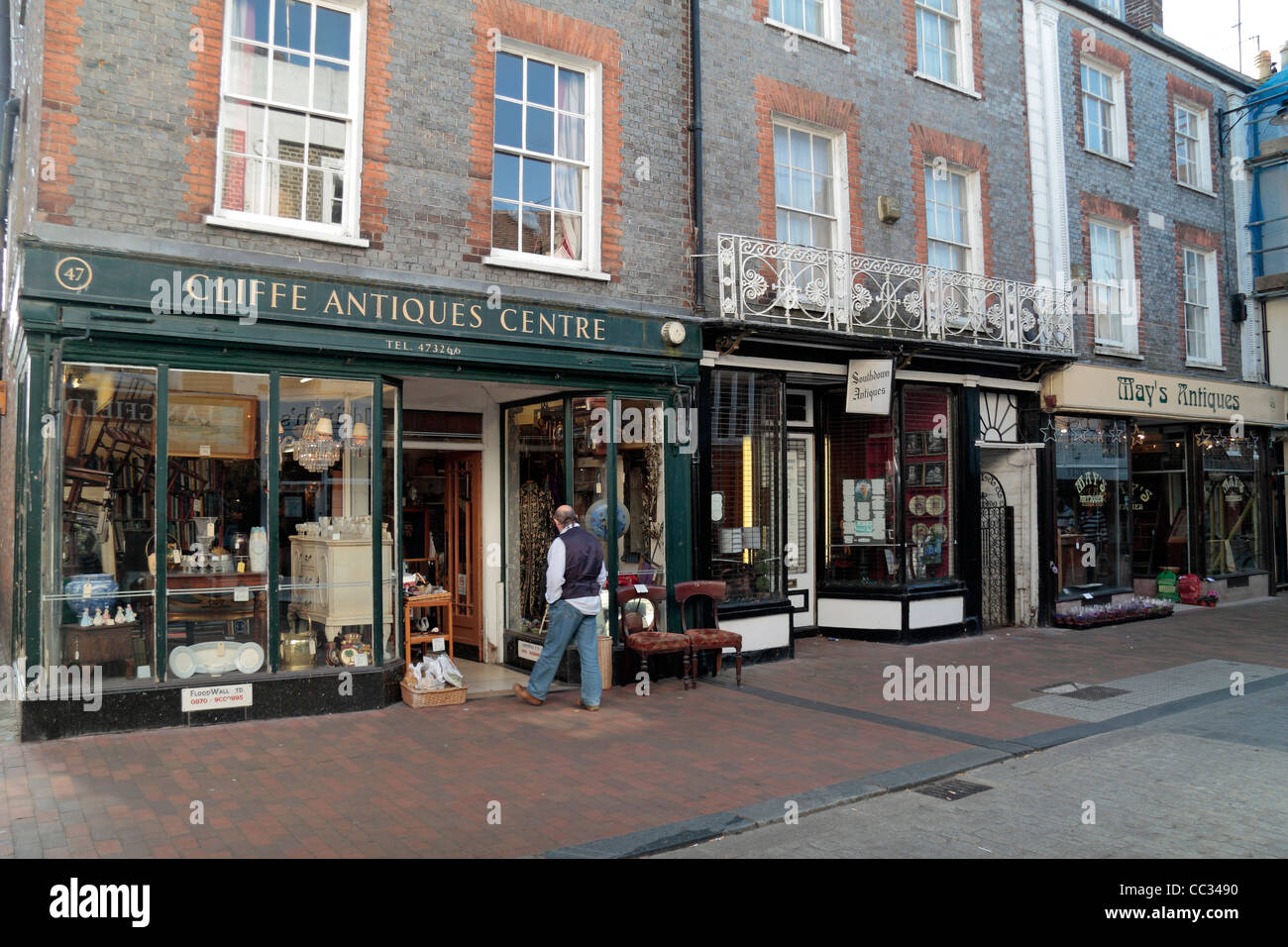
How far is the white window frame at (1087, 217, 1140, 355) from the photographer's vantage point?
15.2 meters

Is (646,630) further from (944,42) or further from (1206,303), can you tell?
(1206,303)

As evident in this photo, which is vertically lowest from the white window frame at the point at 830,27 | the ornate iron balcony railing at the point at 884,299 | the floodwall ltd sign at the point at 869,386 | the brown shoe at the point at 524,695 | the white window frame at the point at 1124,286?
the brown shoe at the point at 524,695

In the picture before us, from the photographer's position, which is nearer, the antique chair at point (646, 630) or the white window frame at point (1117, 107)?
the antique chair at point (646, 630)

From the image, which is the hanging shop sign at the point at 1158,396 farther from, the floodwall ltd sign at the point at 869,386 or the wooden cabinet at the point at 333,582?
the wooden cabinet at the point at 333,582

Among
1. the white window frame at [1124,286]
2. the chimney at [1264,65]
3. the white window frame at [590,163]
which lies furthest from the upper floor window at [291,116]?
the chimney at [1264,65]

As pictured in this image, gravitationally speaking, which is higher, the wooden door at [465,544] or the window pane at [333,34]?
the window pane at [333,34]

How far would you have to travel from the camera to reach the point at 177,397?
7.55m

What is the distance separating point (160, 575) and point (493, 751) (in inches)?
120

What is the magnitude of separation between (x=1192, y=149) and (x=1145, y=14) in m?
2.59

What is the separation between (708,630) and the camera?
964 centimetres

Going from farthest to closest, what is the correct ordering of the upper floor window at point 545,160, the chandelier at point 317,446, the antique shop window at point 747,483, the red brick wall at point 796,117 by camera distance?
the red brick wall at point 796,117 → the antique shop window at point 747,483 → the upper floor window at point 545,160 → the chandelier at point 317,446

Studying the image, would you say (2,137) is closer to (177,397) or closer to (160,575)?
(177,397)

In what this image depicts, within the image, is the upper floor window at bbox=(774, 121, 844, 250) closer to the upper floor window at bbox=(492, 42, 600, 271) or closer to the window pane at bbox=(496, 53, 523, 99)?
the upper floor window at bbox=(492, 42, 600, 271)

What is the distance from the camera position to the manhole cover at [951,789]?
19.9ft
